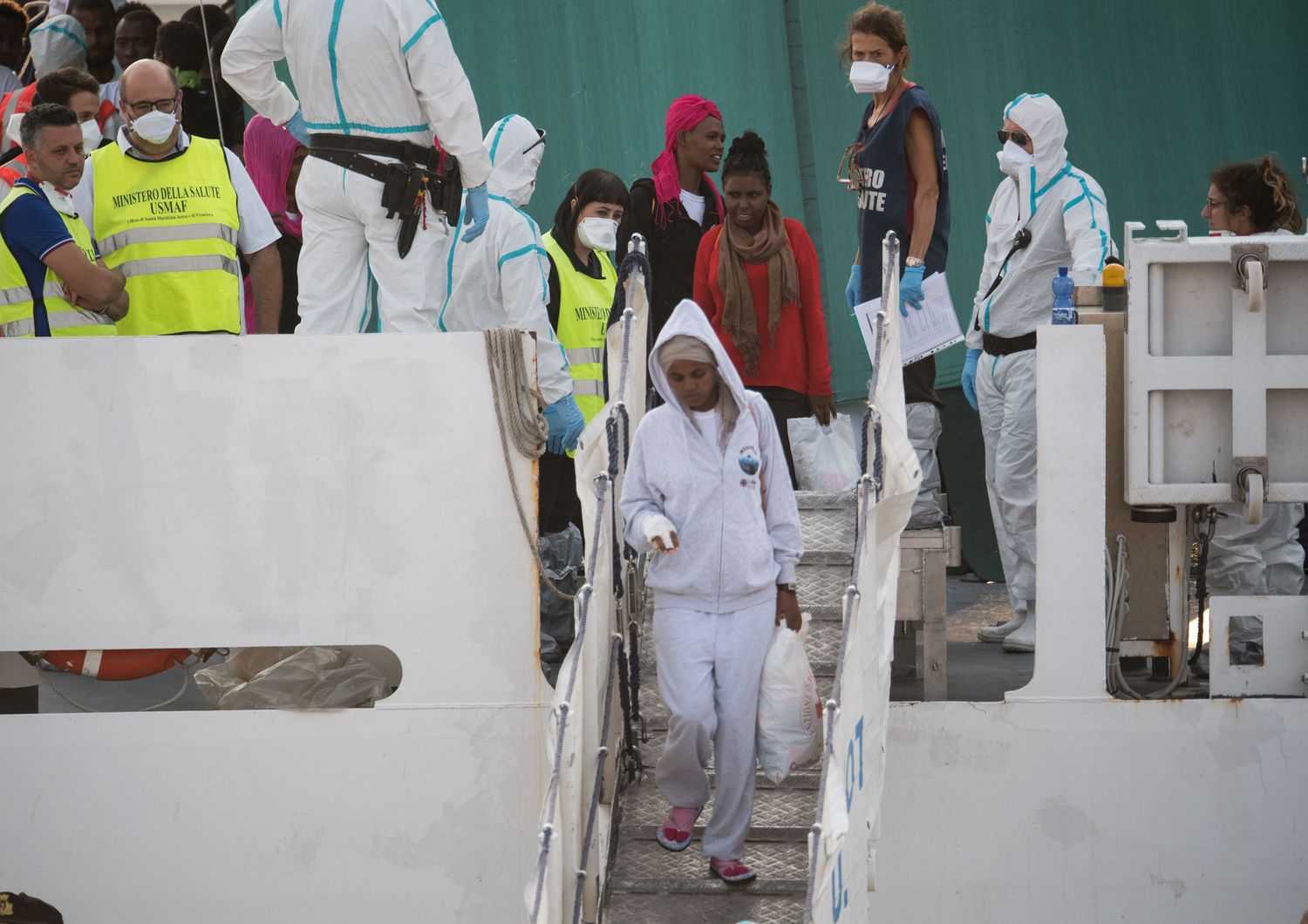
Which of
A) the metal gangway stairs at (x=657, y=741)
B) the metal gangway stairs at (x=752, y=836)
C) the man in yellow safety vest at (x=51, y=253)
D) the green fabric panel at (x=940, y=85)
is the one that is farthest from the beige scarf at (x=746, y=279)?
the green fabric panel at (x=940, y=85)

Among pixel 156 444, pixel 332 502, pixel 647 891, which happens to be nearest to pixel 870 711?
pixel 647 891

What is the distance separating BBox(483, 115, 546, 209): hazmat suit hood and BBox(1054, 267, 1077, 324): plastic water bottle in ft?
8.57

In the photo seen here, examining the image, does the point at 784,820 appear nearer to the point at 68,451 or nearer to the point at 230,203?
the point at 68,451

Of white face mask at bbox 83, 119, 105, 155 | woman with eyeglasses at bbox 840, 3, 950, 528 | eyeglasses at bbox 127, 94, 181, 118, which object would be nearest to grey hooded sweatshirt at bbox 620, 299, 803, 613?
woman with eyeglasses at bbox 840, 3, 950, 528

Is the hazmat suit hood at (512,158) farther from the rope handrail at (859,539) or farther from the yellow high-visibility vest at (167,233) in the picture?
the rope handrail at (859,539)

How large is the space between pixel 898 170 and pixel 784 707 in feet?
8.94

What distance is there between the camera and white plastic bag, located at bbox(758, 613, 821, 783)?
494 cm

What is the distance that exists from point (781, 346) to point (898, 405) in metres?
0.89

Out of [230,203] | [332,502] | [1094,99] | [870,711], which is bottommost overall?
[870,711]

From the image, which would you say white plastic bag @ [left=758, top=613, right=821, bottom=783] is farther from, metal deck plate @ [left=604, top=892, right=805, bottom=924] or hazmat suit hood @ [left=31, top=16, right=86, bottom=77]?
hazmat suit hood @ [left=31, top=16, right=86, bottom=77]

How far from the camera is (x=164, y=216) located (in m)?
6.71

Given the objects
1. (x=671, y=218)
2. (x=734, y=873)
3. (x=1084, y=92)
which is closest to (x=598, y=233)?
(x=671, y=218)

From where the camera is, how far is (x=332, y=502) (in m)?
6.05

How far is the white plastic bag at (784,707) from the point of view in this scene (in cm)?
494
